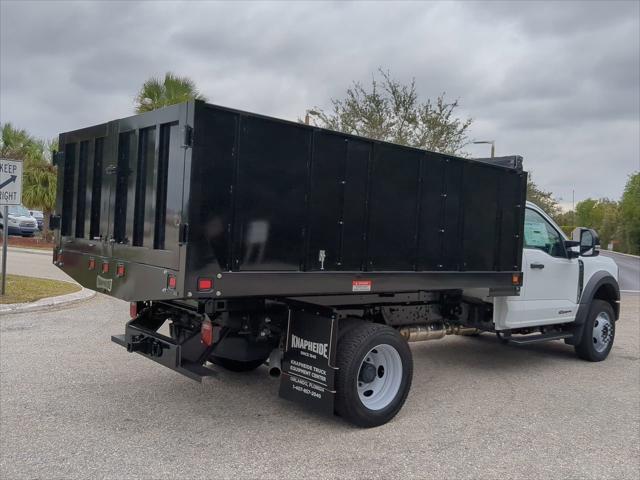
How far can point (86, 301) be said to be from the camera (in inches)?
449

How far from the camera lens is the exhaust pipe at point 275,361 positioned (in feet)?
17.6

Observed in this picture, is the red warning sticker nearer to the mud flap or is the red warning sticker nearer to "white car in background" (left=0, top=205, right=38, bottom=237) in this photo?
the mud flap

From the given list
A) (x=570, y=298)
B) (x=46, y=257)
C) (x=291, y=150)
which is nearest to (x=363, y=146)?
(x=291, y=150)

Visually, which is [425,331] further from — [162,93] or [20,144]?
[20,144]

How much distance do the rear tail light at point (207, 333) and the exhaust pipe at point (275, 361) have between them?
84 centimetres

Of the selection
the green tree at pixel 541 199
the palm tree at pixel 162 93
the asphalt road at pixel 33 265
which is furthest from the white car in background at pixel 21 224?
the green tree at pixel 541 199

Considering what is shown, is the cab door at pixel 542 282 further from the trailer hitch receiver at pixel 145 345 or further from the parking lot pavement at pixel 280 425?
the trailer hitch receiver at pixel 145 345

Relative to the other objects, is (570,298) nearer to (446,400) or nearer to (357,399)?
(446,400)

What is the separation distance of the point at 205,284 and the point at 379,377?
6.88 feet

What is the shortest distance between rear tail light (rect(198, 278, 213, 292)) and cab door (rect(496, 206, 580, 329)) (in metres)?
3.95

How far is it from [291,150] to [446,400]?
3.16 metres

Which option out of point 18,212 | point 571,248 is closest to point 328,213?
point 571,248

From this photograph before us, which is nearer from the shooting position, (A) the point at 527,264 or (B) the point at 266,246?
(B) the point at 266,246

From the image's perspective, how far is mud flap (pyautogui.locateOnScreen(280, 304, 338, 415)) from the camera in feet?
16.1
